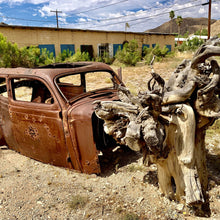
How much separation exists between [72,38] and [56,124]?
1743 centimetres

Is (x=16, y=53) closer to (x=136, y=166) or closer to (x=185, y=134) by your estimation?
(x=136, y=166)

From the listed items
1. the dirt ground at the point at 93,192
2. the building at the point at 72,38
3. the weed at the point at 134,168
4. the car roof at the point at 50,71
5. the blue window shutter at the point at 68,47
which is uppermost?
the building at the point at 72,38

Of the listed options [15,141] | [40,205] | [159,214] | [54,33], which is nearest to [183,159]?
[159,214]

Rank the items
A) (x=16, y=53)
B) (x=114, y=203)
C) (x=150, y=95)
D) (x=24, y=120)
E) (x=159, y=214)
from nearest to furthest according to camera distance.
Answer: (x=150, y=95) < (x=159, y=214) < (x=114, y=203) < (x=24, y=120) < (x=16, y=53)

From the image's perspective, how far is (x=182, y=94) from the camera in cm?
251

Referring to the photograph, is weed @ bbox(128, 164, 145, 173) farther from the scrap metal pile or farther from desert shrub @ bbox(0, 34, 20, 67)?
desert shrub @ bbox(0, 34, 20, 67)

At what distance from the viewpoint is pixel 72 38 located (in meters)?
19.5

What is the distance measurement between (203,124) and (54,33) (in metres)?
17.8

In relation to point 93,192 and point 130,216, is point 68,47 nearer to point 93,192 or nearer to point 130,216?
point 93,192

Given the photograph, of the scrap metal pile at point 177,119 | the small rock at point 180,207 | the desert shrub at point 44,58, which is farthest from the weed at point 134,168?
the desert shrub at point 44,58

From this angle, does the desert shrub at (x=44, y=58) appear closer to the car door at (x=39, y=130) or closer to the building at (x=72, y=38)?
the building at (x=72, y=38)

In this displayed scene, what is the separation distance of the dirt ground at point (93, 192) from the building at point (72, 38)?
48.2ft

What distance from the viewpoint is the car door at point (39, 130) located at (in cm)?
347

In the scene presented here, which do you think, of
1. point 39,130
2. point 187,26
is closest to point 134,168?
point 39,130
